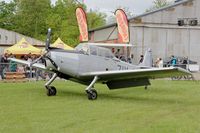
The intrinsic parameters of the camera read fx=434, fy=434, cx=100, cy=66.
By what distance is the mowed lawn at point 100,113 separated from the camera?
1024 centimetres

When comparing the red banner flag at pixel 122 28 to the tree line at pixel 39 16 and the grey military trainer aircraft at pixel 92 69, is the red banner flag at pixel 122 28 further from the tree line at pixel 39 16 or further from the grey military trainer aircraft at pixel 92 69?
the tree line at pixel 39 16

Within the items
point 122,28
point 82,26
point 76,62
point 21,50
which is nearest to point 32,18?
point 82,26

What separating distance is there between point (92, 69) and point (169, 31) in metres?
29.4

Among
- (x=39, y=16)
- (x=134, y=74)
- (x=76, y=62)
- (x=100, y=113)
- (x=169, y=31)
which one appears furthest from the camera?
(x=39, y=16)

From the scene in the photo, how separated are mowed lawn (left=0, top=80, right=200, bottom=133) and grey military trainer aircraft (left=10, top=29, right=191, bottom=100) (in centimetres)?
67

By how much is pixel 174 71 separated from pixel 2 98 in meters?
6.62

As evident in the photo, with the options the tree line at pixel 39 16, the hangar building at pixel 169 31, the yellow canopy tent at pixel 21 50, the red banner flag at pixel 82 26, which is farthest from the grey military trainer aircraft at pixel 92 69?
the tree line at pixel 39 16

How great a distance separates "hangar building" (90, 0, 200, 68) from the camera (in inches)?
1762

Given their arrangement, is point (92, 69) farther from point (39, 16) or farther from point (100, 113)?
point (39, 16)

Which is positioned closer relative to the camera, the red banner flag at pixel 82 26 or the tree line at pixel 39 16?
the red banner flag at pixel 82 26

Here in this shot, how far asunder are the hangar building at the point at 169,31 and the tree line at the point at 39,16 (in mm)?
43027

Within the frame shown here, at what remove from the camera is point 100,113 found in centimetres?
1281

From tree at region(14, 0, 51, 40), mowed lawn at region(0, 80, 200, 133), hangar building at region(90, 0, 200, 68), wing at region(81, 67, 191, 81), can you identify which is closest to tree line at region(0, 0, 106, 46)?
tree at region(14, 0, 51, 40)

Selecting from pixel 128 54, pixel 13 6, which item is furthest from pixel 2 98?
pixel 13 6
